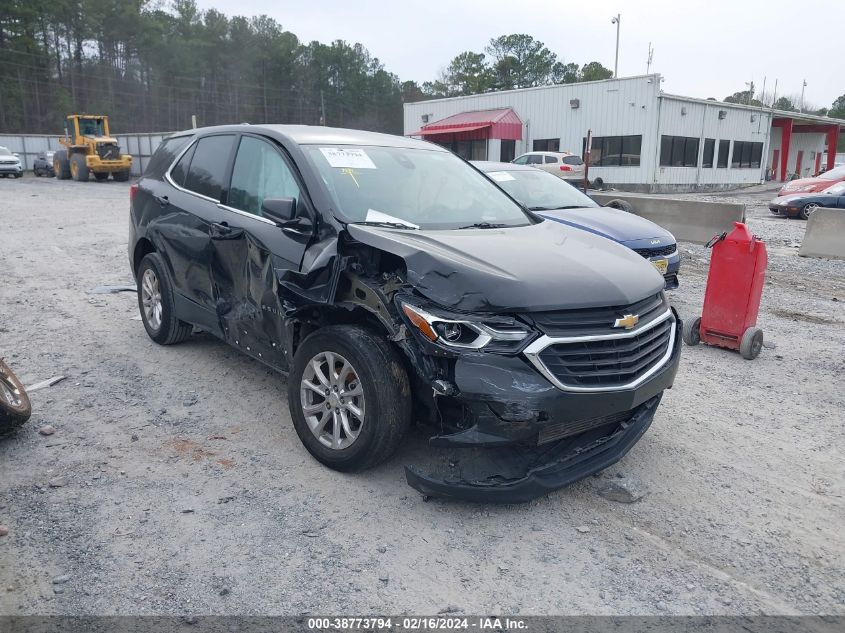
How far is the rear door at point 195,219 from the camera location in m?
4.83

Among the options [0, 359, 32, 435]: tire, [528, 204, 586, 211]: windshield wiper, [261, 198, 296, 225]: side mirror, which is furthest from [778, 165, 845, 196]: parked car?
[0, 359, 32, 435]: tire

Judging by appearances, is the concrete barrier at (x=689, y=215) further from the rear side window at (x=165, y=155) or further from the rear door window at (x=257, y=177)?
the rear door window at (x=257, y=177)

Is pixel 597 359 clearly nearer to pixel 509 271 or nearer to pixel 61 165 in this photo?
pixel 509 271

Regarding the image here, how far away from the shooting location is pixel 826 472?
3.95 meters

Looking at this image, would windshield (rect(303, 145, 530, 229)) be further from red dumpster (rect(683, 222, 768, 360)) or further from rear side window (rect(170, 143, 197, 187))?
red dumpster (rect(683, 222, 768, 360))

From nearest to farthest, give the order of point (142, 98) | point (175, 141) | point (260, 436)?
point (260, 436) → point (175, 141) → point (142, 98)

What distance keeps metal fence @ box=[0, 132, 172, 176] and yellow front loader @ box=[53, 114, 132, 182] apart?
252 cm

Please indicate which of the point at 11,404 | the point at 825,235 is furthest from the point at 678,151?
the point at 11,404

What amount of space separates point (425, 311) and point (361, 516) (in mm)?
1092

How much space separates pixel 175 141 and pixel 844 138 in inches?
3245

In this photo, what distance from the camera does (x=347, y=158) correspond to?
14.3ft

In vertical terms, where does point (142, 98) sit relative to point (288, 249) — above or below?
above

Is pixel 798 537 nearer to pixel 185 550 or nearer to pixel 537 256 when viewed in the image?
pixel 537 256

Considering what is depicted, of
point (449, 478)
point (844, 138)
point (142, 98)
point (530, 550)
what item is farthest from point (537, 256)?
point (844, 138)
